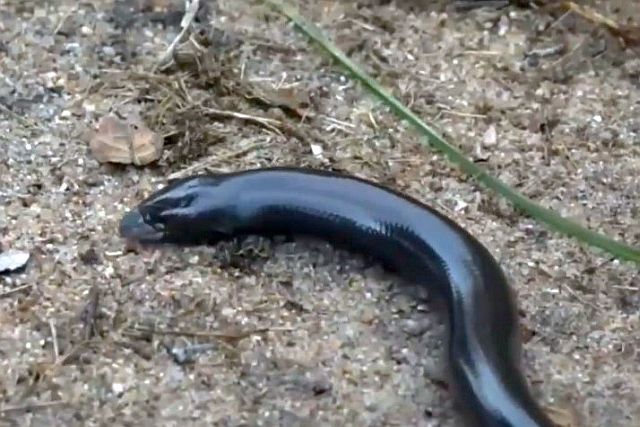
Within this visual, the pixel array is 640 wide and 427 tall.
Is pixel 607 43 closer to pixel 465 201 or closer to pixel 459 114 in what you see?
pixel 459 114

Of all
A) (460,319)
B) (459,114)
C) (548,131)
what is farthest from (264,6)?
(460,319)

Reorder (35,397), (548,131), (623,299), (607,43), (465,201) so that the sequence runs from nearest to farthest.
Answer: (35,397) < (623,299) < (465,201) < (548,131) < (607,43)

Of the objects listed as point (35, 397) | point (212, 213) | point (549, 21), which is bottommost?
point (35, 397)

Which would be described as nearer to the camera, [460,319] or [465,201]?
[460,319]

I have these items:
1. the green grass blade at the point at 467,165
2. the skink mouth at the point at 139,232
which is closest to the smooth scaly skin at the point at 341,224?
the skink mouth at the point at 139,232

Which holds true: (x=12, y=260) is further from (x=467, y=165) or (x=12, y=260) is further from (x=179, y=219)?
(x=467, y=165)

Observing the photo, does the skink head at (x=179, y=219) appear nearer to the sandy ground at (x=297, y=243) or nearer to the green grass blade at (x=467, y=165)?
the sandy ground at (x=297, y=243)

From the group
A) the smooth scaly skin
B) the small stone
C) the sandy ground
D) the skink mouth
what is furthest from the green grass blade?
the small stone
